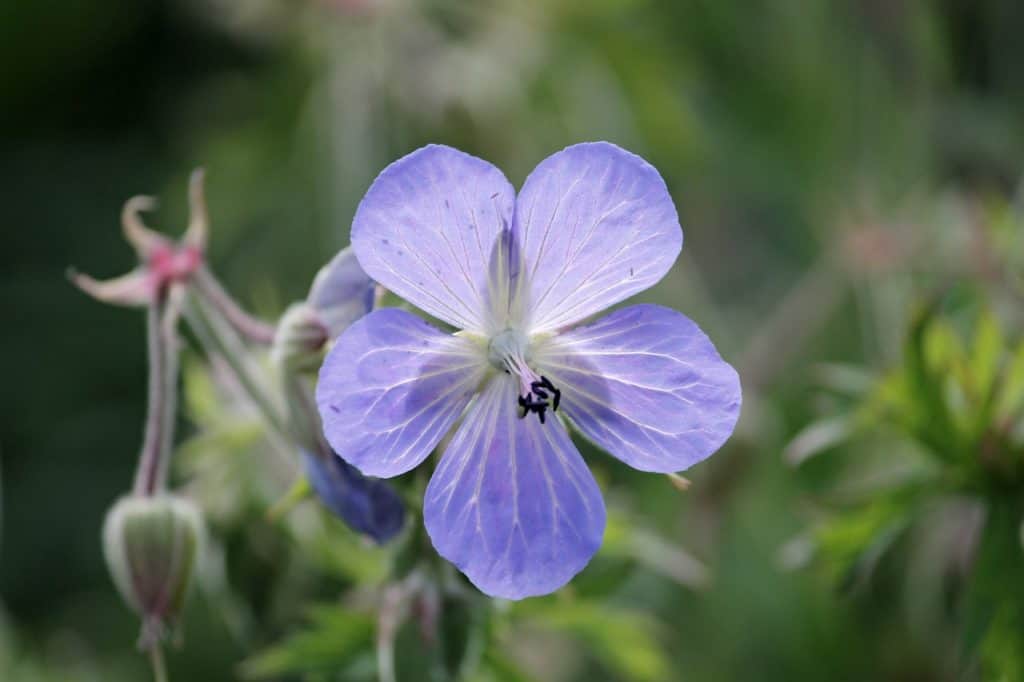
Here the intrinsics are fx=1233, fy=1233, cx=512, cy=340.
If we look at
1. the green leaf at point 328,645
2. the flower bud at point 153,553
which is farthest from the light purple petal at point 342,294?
the green leaf at point 328,645

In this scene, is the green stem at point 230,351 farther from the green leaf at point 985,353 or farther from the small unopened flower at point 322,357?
the green leaf at point 985,353

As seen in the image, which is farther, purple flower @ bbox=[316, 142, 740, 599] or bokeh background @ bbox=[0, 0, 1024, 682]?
bokeh background @ bbox=[0, 0, 1024, 682]

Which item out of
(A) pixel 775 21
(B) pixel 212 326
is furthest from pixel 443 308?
(A) pixel 775 21

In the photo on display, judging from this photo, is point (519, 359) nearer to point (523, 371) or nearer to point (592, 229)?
point (523, 371)

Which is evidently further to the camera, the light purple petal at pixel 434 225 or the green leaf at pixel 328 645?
the green leaf at pixel 328 645

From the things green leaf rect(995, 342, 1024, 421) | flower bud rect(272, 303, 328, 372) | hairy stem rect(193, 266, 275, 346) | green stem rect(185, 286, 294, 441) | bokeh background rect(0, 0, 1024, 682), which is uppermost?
flower bud rect(272, 303, 328, 372)

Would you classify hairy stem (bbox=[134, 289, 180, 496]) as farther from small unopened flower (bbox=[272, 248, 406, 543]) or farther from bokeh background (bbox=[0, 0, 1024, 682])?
bokeh background (bbox=[0, 0, 1024, 682])

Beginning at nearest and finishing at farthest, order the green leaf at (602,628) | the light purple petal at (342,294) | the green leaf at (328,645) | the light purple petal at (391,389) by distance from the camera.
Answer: the light purple petal at (391,389) < the light purple petal at (342,294) < the green leaf at (328,645) < the green leaf at (602,628)

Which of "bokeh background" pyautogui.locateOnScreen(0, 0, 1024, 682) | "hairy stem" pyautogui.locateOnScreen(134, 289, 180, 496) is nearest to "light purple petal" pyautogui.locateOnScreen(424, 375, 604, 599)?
"hairy stem" pyautogui.locateOnScreen(134, 289, 180, 496)
